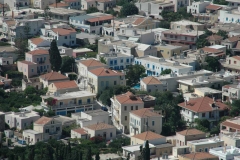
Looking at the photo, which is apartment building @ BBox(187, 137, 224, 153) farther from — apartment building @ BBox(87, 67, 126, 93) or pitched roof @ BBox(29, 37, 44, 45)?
pitched roof @ BBox(29, 37, 44, 45)

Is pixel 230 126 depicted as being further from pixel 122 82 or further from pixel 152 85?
pixel 122 82

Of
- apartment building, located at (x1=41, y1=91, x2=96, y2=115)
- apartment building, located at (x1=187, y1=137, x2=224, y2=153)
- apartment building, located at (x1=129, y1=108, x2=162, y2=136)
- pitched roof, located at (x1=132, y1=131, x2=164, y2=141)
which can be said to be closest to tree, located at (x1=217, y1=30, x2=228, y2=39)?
apartment building, located at (x1=41, y1=91, x2=96, y2=115)

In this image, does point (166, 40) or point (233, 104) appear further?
point (166, 40)

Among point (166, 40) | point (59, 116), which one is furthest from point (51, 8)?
point (59, 116)

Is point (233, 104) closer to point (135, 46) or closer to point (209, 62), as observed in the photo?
point (209, 62)

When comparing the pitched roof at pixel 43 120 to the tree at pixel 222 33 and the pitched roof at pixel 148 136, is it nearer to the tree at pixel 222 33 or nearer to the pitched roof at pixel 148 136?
the pitched roof at pixel 148 136

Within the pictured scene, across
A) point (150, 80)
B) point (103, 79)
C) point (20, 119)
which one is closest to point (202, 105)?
point (150, 80)

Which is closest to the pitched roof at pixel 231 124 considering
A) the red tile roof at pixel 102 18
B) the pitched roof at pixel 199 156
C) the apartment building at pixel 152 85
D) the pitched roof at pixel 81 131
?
the pitched roof at pixel 199 156
